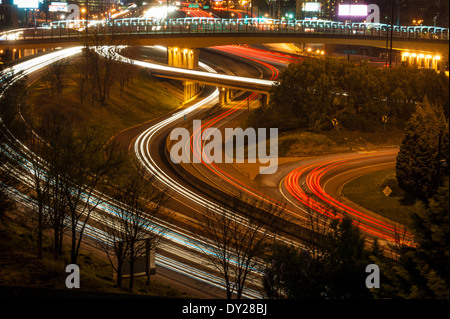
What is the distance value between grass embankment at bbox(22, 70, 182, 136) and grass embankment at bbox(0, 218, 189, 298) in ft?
77.2

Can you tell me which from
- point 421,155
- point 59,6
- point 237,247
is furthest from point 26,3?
point 237,247

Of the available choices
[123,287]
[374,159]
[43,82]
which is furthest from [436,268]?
[43,82]

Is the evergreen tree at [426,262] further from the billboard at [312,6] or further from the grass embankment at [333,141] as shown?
the billboard at [312,6]

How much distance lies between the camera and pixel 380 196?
128 feet

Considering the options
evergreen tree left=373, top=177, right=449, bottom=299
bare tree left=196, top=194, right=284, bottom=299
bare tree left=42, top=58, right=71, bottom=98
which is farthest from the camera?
bare tree left=42, top=58, right=71, bottom=98

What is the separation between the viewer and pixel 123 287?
24516mm

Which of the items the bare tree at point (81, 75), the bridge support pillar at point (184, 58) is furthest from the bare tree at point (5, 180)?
the bridge support pillar at point (184, 58)

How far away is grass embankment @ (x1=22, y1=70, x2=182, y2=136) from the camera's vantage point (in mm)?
57219

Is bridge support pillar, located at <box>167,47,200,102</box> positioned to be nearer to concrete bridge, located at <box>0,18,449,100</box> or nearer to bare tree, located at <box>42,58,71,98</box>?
concrete bridge, located at <box>0,18,449,100</box>

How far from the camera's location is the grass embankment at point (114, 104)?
57.2 metres

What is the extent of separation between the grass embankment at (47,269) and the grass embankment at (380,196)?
53.9ft

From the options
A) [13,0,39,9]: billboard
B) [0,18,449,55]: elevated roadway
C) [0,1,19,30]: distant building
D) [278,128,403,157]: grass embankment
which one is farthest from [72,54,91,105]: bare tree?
[0,1,19,30]: distant building

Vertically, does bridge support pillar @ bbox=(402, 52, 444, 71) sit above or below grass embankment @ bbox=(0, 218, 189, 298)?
above
